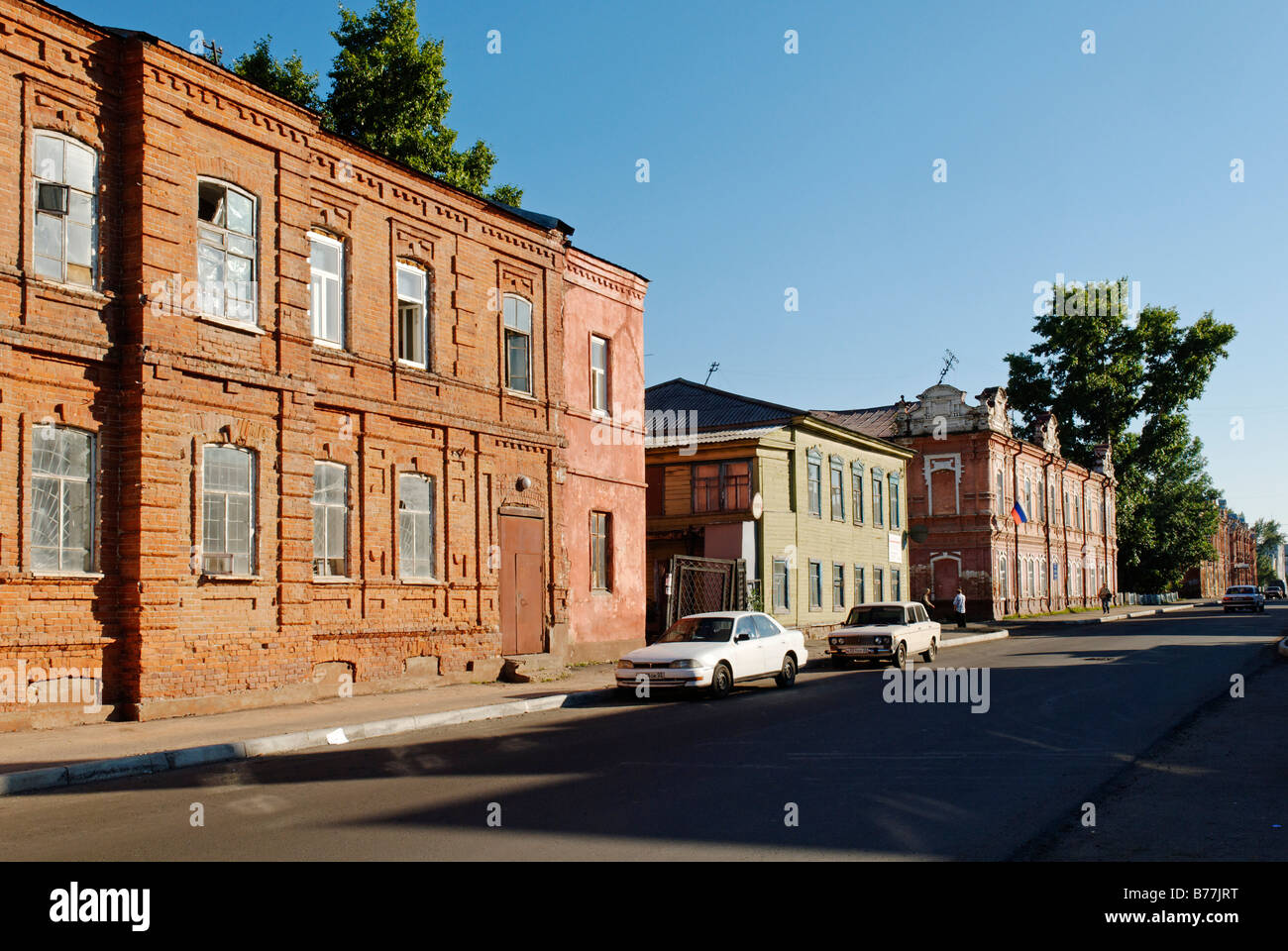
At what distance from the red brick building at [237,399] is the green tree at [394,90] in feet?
47.9

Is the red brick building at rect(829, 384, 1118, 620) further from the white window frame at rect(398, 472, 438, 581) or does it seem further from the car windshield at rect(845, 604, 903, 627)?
the white window frame at rect(398, 472, 438, 581)

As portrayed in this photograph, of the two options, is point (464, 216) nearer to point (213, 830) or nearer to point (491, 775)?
point (491, 775)

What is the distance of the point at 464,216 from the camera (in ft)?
75.1

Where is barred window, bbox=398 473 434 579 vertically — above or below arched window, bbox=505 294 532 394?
below

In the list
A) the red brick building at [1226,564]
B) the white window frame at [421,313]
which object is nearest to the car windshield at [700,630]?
the white window frame at [421,313]

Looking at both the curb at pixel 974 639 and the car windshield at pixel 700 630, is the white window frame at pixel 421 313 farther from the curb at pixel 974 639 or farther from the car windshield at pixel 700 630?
the curb at pixel 974 639

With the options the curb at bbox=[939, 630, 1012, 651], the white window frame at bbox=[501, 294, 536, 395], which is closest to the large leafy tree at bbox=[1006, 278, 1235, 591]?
the curb at bbox=[939, 630, 1012, 651]

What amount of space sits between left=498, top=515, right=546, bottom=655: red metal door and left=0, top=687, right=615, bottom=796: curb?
490 cm

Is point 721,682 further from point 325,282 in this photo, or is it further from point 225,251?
point 225,251

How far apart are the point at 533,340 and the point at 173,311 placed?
937 centimetres

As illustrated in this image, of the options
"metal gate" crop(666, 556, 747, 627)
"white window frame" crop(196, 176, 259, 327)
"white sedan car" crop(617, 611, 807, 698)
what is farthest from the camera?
"metal gate" crop(666, 556, 747, 627)

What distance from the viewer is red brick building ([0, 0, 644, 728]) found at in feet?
49.2

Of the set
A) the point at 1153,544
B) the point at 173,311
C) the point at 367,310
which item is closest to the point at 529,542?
the point at 367,310

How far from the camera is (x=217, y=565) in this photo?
1684 cm
